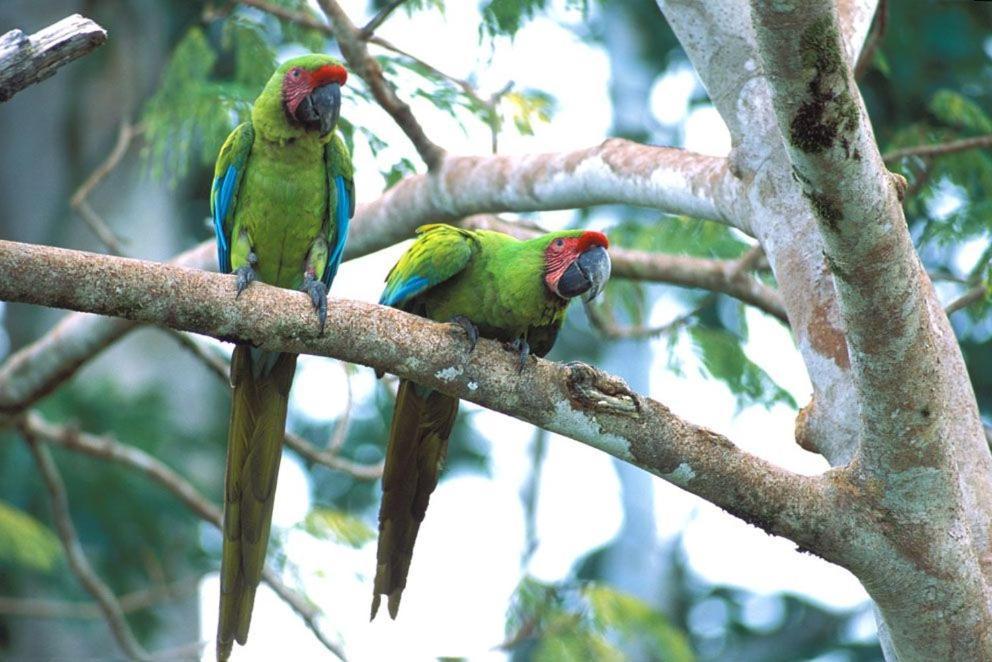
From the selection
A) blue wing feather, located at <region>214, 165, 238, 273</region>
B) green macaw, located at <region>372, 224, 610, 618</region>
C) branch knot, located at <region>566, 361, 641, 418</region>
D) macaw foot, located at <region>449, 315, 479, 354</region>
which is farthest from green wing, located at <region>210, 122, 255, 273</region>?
branch knot, located at <region>566, 361, 641, 418</region>

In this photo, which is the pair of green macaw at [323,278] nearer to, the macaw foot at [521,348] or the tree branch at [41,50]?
the macaw foot at [521,348]

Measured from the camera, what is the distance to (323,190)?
12.3ft

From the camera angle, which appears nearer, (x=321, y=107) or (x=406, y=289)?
(x=406, y=289)

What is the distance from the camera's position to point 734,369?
4918mm

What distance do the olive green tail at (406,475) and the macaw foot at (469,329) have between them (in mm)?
253

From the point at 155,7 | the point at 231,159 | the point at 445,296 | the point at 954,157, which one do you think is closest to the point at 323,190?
the point at 231,159

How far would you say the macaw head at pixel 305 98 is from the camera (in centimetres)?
359

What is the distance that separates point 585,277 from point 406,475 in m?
0.81

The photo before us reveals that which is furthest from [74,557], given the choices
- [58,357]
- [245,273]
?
[245,273]

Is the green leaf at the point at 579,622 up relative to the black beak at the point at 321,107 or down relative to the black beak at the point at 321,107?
down

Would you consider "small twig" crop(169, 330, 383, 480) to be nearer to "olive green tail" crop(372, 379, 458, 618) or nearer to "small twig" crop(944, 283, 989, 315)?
"olive green tail" crop(372, 379, 458, 618)

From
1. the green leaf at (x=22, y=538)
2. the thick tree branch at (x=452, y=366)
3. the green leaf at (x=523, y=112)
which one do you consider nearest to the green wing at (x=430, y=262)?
the thick tree branch at (x=452, y=366)

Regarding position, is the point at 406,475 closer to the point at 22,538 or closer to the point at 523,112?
the point at 523,112

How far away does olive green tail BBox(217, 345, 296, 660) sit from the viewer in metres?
3.21
